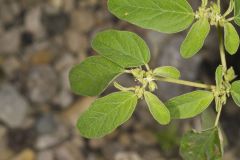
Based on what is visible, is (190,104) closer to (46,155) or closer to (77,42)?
(46,155)

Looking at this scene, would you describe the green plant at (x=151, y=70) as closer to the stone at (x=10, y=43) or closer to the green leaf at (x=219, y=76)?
the green leaf at (x=219, y=76)

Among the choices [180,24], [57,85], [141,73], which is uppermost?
[180,24]

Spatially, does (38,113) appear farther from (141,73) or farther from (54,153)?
(141,73)

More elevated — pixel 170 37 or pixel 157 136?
pixel 170 37

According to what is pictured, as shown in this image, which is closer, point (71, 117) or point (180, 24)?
point (180, 24)

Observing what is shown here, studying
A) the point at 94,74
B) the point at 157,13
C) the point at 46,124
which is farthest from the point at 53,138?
the point at 157,13

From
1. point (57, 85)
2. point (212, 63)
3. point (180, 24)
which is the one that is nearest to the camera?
point (180, 24)

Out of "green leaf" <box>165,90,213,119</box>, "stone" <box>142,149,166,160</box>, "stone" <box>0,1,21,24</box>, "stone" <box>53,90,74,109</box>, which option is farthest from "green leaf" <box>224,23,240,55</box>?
"stone" <box>0,1,21,24</box>

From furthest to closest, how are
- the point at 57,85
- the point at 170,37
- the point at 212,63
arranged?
1. the point at 57,85
2. the point at 170,37
3. the point at 212,63

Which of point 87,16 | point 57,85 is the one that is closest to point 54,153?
point 57,85
